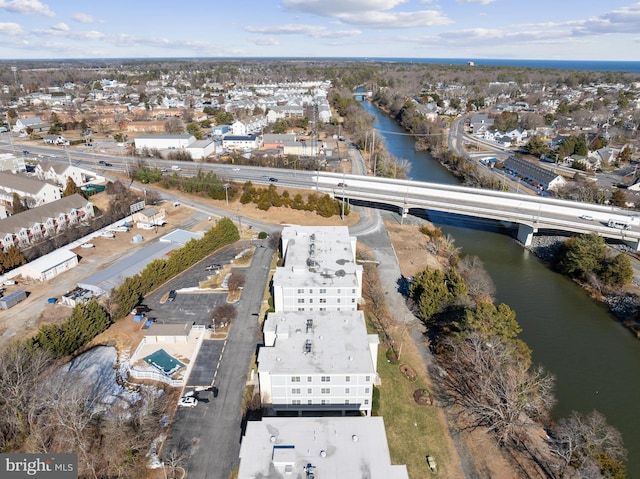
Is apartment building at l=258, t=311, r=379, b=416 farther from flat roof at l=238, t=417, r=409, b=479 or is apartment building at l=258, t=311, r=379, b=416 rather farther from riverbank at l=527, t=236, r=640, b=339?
riverbank at l=527, t=236, r=640, b=339

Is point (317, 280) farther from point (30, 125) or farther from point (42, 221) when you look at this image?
point (30, 125)

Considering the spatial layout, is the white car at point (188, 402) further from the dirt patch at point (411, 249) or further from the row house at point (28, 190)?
the row house at point (28, 190)

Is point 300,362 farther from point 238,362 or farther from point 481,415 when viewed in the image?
point 481,415

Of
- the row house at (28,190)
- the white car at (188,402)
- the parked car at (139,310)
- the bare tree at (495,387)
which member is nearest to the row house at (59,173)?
the row house at (28,190)

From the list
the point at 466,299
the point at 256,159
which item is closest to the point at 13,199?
the point at 256,159

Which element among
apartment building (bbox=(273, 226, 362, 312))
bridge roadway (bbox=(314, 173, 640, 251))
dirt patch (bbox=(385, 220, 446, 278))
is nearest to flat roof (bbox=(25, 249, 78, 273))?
apartment building (bbox=(273, 226, 362, 312))

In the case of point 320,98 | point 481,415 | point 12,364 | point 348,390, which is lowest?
point 481,415

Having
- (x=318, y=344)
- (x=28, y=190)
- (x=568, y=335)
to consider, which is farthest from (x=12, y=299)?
(x=568, y=335)
